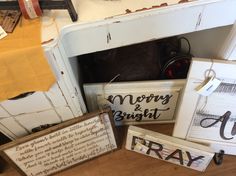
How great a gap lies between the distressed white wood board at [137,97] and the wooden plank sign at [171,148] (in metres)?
0.11

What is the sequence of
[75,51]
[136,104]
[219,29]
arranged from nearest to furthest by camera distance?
[75,51], [219,29], [136,104]

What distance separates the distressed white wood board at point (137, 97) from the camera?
104 cm

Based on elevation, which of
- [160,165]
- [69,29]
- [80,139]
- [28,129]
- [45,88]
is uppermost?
[69,29]

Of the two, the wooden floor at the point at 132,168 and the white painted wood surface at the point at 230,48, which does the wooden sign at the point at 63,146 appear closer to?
the wooden floor at the point at 132,168

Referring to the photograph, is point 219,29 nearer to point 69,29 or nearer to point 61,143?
point 69,29

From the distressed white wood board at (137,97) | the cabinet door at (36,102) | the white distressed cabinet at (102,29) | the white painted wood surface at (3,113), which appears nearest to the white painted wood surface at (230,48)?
the white distressed cabinet at (102,29)

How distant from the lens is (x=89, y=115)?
98 cm

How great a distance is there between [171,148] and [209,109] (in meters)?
0.24

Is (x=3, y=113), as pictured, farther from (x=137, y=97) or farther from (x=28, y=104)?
(x=137, y=97)

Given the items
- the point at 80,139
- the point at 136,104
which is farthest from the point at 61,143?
the point at 136,104

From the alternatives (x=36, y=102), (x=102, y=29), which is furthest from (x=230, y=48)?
(x=36, y=102)

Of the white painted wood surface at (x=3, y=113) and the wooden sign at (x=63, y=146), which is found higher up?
the white painted wood surface at (x=3, y=113)

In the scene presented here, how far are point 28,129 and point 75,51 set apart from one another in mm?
423

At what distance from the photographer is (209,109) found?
3.25 feet
